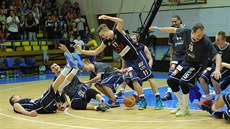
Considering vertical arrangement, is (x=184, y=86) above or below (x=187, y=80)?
below

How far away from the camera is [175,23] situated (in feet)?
30.3

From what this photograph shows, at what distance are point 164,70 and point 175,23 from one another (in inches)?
383

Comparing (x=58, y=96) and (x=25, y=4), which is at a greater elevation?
(x=25, y=4)

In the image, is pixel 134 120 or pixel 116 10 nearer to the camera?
pixel 134 120

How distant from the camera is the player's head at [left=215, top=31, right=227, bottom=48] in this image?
27.3 feet

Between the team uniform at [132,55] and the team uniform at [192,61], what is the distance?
3.73 feet

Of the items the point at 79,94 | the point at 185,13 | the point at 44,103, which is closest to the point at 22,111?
the point at 44,103

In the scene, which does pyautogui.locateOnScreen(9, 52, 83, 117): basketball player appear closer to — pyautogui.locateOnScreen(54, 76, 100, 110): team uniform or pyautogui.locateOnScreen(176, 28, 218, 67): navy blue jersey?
pyautogui.locateOnScreen(54, 76, 100, 110): team uniform

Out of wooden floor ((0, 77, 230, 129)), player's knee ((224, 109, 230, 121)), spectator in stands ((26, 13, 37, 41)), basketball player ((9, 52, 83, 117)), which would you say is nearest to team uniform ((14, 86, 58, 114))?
basketball player ((9, 52, 83, 117))

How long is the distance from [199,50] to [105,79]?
2556mm

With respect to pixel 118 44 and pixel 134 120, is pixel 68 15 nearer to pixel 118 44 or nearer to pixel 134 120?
pixel 118 44

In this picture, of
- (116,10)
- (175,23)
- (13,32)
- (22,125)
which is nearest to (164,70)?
(116,10)

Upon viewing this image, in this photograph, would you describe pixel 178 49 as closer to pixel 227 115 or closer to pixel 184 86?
pixel 184 86

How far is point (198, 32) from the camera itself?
6891 millimetres
